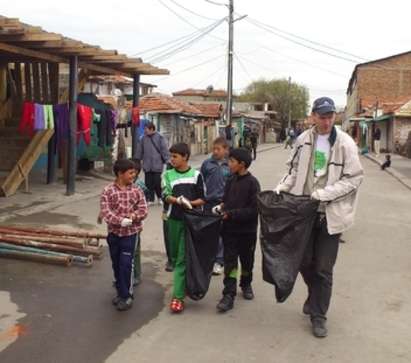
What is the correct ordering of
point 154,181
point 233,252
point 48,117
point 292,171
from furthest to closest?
point 48,117, point 154,181, point 233,252, point 292,171

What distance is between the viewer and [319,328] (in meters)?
4.66

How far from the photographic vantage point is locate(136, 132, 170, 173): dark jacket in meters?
10.9

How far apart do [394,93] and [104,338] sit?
61161mm

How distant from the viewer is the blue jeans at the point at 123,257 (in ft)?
16.7

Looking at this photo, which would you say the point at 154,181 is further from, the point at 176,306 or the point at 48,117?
the point at 176,306

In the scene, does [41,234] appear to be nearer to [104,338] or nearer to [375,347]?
[104,338]

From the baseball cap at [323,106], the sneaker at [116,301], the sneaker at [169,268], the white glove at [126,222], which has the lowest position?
the sneaker at [116,301]

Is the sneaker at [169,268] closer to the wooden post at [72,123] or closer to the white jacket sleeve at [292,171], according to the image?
the white jacket sleeve at [292,171]

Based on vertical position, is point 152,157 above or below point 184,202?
above

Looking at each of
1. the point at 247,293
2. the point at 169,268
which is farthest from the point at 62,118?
the point at 247,293

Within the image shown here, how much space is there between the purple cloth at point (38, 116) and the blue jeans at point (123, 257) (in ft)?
23.9

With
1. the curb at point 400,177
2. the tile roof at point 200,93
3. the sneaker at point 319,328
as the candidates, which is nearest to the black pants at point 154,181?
the sneaker at point 319,328

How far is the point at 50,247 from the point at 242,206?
2645mm

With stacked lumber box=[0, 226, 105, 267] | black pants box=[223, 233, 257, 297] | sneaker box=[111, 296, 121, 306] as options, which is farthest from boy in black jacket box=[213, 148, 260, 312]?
stacked lumber box=[0, 226, 105, 267]
